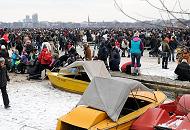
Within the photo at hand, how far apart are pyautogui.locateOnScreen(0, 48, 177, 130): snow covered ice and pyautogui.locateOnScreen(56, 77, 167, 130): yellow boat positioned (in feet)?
4.93

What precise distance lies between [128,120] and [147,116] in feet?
1.41

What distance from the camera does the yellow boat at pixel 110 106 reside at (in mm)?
7281

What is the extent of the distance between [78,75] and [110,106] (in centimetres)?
571

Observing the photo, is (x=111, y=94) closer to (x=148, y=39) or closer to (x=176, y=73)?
(x=176, y=73)

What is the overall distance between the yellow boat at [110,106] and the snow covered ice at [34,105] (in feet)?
4.93

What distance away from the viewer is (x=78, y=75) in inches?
525

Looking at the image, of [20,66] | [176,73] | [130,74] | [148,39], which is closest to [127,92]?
[176,73]

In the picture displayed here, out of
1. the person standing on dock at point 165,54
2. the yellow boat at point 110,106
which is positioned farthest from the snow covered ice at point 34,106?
the person standing on dock at point 165,54

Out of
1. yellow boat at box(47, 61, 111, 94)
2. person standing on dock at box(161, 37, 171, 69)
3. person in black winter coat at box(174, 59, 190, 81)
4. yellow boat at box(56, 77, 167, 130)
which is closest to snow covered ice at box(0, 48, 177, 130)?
yellow boat at box(47, 61, 111, 94)

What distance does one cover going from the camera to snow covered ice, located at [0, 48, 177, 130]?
9344 millimetres

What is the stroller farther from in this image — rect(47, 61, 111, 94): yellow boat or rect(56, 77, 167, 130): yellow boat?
rect(56, 77, 167, 130): yellow boat

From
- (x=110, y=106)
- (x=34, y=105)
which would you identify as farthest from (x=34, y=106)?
(x=110, y=106)

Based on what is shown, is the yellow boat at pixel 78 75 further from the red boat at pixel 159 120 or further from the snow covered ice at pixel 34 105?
the red boat at pixel 159 120

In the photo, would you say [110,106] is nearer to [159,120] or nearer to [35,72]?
[159,120]
